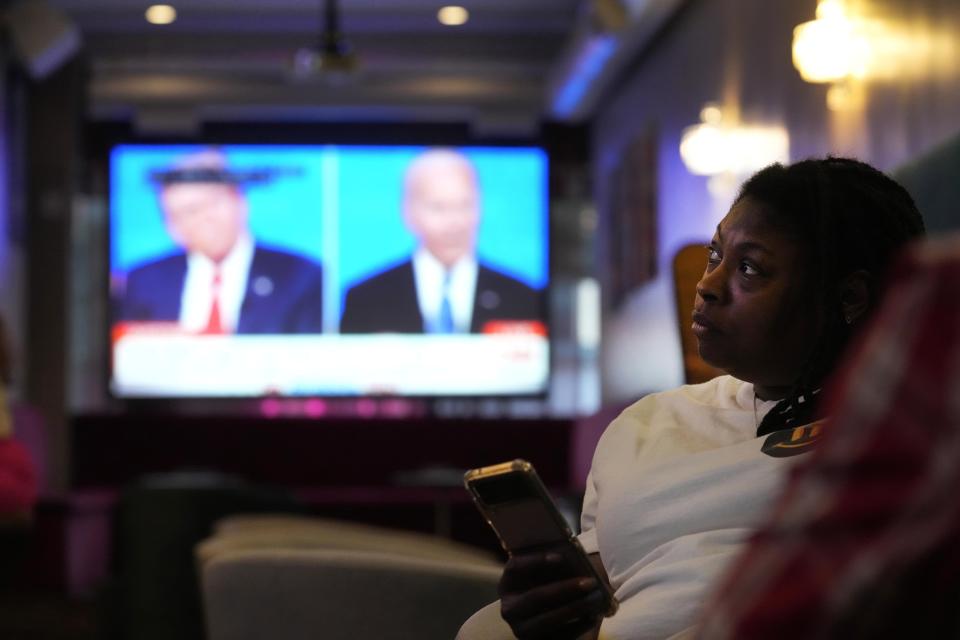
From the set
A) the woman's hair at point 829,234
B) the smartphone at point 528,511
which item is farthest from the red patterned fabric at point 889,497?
the woman's hair at point 829,234

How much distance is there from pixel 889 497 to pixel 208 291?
8102mm

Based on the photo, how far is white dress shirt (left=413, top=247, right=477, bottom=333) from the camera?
27.8 ft

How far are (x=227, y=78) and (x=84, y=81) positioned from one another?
873 mm

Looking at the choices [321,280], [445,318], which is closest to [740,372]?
[445,318]

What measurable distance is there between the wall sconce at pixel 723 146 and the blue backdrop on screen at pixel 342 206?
7.79 ft

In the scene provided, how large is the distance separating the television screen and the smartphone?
7059 mm

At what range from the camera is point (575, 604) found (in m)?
1.37

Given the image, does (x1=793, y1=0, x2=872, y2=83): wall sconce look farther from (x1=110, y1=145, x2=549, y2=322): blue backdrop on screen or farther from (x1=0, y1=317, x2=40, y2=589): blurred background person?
(x1=110, y1=145, x2=549, y2=322): blue backdrop on screen

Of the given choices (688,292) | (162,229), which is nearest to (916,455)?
(688,292)

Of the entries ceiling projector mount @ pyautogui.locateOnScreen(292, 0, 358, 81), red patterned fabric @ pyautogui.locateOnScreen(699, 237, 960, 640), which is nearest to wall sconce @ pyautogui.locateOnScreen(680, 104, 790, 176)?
ceiling projector mount @ pyautogui.locateOnScreen(292, 0, 358, 81)

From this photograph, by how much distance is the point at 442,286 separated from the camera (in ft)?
28.0

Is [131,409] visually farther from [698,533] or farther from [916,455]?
[916,455]

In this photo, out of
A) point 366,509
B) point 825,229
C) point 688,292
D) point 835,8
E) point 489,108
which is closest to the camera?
point 825,229

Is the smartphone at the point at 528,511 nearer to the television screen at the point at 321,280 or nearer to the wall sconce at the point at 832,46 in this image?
the wall sconce at the point at 832,46
